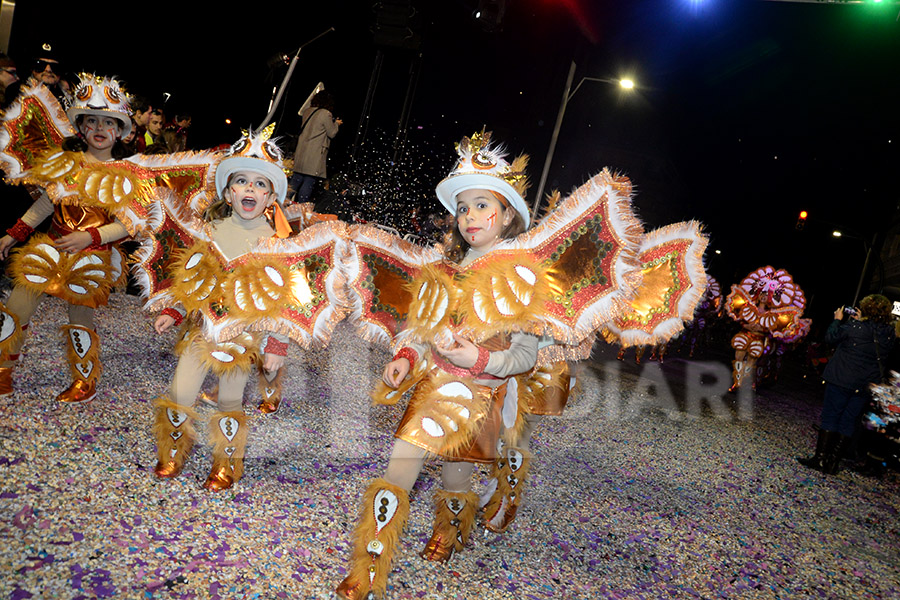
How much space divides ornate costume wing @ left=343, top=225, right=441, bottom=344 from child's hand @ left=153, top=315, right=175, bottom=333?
93 centimetres

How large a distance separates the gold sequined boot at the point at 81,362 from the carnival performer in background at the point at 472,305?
79.8 inches

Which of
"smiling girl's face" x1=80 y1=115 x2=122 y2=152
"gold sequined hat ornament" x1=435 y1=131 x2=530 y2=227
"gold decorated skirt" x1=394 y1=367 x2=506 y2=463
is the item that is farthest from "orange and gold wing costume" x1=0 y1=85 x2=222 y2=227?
"gold decorated skirt" x1=394 y1=367 x2=506 y2=463

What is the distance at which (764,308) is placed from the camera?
1032 cm

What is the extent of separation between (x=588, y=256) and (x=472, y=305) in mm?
541

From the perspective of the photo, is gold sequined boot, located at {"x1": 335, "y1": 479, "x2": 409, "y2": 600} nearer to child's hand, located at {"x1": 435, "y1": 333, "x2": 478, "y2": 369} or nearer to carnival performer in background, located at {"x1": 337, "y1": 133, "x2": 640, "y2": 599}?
carnival performer in background, located at {"x1": 337, "y1": 133, "x2": 640, "y2": 599}

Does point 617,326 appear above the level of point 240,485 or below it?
above

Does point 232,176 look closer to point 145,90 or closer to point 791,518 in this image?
point 791,518

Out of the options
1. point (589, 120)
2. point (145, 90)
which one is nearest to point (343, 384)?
point (145, 90)

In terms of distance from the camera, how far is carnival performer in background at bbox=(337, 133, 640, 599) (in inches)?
96.7

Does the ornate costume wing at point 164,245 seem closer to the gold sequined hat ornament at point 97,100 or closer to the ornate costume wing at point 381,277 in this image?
the ornate costume wing at point 381,277

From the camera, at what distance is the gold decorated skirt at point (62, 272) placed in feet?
11.5

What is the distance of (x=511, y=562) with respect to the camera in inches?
124

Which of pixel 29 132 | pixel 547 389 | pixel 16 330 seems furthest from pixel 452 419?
pixel 29 132

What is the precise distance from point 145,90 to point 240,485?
36.9ft
